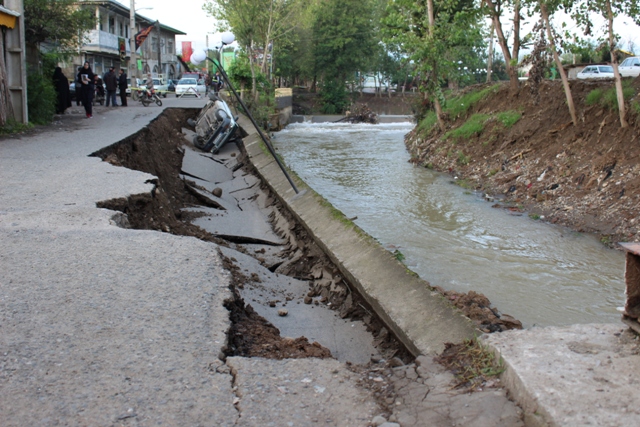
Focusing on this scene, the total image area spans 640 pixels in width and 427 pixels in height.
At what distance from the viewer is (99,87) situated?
27.1 m

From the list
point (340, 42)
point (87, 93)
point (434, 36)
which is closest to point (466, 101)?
point (434, 36)

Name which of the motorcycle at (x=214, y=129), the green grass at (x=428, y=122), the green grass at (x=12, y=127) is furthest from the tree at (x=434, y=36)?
the green grass at (x=12, y=127)

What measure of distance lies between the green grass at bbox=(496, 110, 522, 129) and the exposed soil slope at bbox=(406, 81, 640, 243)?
0.14 feet

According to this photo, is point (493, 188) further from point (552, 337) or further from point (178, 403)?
point (178, 403)

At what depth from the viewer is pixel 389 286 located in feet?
16.9

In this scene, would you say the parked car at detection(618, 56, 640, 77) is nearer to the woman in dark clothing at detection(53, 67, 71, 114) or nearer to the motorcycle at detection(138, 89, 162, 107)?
the motorcycle at detection(138, 89, 162, 107)

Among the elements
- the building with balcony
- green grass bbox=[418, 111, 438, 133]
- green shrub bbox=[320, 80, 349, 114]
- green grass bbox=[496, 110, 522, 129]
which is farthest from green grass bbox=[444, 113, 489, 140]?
green shrub bbox=[320, 80, 349, 114]

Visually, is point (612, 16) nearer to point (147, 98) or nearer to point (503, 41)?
point (503, 41)

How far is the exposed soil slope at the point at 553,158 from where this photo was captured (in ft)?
34.8

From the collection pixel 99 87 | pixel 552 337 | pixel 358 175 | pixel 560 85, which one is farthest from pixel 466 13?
pixel 552 337

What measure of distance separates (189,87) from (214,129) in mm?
26225

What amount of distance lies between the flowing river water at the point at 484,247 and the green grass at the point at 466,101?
14.5ft

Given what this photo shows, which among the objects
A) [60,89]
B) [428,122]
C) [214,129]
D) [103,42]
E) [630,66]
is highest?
[103,42]

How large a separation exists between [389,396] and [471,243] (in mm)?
6618
